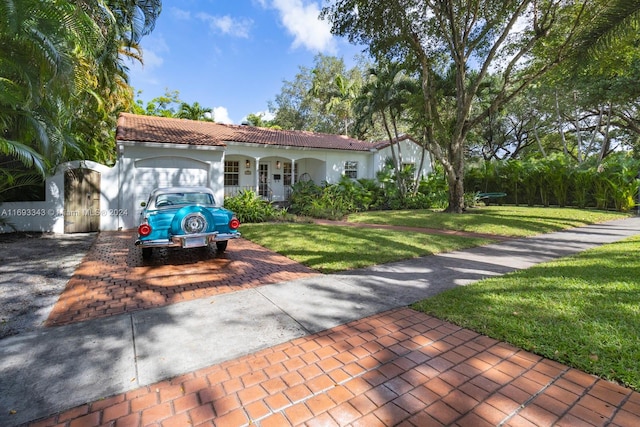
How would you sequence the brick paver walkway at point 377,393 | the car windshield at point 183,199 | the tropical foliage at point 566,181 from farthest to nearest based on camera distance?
1. the tropical foliage at point 566,181
2. the car windshield at point 183,199
3. the brick paver walkway at point 377,393

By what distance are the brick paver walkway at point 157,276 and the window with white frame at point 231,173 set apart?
9593 millimetres

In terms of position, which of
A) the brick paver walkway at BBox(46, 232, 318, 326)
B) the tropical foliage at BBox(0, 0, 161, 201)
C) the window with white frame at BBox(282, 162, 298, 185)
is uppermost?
the tropical foliage at BBox(0, 0, 161, 201)

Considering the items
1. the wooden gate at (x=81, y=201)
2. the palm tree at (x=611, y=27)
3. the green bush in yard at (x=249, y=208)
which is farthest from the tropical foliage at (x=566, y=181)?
Answer: the wooden gate at (x=81, y=201)

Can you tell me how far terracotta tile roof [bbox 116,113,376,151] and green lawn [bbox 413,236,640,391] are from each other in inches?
446

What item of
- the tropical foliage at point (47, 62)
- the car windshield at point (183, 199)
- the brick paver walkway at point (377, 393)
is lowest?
the brick paver walkway at point (377, 393)

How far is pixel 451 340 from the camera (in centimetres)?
349

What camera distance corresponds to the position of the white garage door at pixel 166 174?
39.5 ft

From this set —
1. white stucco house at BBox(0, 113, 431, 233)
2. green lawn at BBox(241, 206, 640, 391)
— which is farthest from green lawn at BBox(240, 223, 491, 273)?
white stucco house at BBox(0, 113, 431, 233)

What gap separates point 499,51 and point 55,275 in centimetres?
1874

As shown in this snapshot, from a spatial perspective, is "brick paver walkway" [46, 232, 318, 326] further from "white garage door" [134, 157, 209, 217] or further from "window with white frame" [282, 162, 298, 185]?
"window with white frame" [282, 162, 298, 185]

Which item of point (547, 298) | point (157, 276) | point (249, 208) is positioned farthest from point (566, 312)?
point (249, 208)

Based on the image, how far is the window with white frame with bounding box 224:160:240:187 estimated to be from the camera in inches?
696

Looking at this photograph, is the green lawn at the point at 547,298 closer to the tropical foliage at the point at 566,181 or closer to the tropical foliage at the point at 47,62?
the tropical foliage at the point at 47,62

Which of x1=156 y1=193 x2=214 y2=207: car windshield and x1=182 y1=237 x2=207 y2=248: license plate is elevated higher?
x1=156 y1=193 x2=214 y2=207: car windshield
